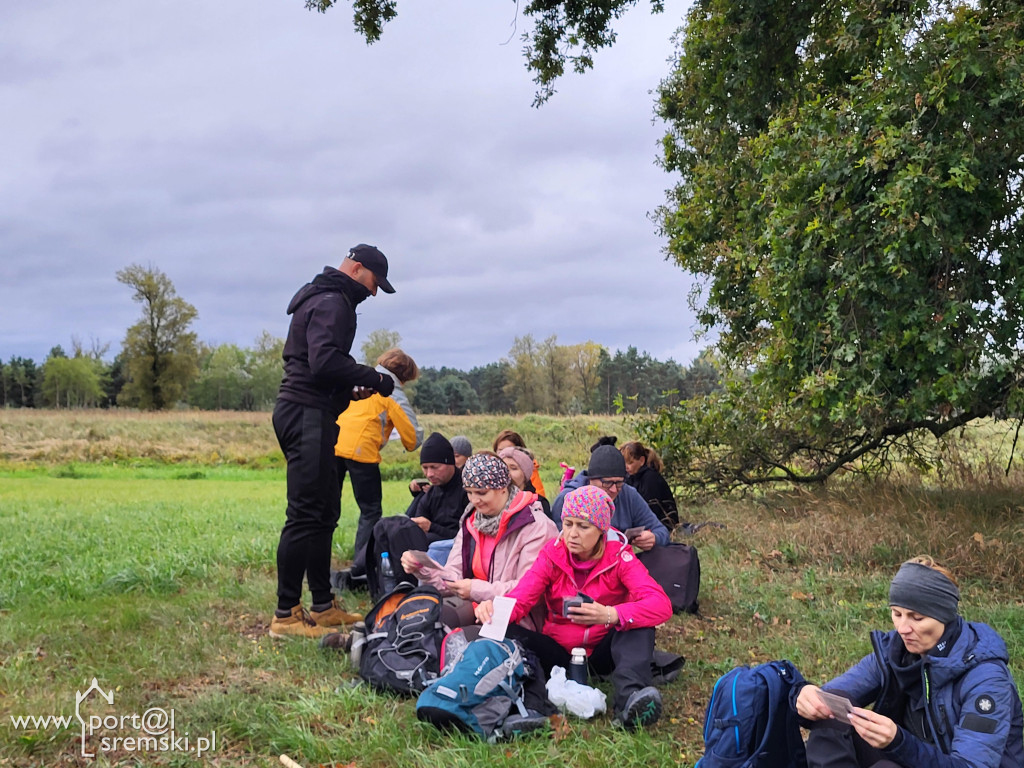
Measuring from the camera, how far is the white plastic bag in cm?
Answer: 398

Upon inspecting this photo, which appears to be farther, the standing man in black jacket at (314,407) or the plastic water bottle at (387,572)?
the plastic water bottle at (387,572)

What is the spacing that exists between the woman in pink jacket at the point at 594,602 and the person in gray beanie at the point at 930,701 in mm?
1187

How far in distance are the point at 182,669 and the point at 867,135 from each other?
269 inches

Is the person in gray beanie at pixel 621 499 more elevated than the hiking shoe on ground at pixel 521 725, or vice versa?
the person in gray beanie at pixel 621 499

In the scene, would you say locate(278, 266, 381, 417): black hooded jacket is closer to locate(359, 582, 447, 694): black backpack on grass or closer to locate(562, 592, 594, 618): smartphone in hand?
locate(359, 582, 447, 694): black backpack on grass

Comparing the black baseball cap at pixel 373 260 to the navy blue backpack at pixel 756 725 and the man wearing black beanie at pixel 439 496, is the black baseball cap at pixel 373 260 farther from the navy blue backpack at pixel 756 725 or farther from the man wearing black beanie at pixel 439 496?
the navy blue backpack at pixel 756 725

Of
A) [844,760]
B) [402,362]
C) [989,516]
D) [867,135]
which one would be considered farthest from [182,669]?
[989,516]

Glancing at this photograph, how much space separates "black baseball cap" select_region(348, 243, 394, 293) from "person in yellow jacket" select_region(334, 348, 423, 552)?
1231 millimetres

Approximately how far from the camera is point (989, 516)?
27.2 ft

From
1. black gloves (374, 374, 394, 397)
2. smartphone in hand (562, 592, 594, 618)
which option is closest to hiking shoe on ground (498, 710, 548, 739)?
smartphone in hand (562, 592, 594, 618)

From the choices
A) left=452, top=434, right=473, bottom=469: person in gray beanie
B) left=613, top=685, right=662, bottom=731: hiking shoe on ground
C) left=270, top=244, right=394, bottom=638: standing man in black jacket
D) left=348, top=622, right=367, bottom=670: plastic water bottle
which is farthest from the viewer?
left=452, top=434, right=473, bottom=469: person in gray beanie

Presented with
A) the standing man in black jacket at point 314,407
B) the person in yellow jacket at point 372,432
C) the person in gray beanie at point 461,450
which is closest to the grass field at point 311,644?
the standing man in black jacket at point 314,407

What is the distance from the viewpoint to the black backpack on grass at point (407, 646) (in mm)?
4281

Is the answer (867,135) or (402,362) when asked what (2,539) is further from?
(867,135)
